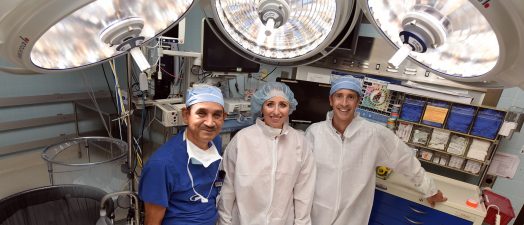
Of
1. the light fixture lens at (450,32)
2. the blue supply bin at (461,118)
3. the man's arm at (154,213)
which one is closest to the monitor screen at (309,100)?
the blue supply bin at (461,118)

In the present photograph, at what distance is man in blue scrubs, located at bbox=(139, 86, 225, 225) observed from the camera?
109 cm

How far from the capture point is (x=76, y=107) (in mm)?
3031

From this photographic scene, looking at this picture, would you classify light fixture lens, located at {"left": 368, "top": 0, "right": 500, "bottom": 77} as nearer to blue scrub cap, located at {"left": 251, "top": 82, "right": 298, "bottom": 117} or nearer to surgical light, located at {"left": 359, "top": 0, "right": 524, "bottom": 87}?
surgical light, located at {"left": 359, "top": 0, "right": 524, "bottom": 87}

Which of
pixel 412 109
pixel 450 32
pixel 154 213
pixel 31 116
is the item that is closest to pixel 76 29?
pixel 450 32

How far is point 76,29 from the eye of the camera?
417 millimetres

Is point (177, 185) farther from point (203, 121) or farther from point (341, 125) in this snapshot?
point (341, 125)

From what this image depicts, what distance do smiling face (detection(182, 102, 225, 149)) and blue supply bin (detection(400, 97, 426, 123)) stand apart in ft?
5.10

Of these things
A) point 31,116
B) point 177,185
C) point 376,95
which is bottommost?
point 31,116

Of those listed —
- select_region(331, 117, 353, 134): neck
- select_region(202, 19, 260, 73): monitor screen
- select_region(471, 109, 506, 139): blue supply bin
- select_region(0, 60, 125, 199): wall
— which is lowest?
select_region(0, 60, 125, 199): wall

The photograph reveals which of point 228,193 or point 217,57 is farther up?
point 217,57

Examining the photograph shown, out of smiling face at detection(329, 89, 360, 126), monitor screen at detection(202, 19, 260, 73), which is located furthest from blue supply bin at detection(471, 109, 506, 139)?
monitor screen at detection(202, 19, 260, 73)

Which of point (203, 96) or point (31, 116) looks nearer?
point (203, 96)

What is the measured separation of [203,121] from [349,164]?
0.85m

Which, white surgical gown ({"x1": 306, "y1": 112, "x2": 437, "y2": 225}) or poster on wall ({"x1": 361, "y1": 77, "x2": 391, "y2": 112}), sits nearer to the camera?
white surgical gown ({"x1": 306, "y1": 112, "x2": 437, "y2": 225})
